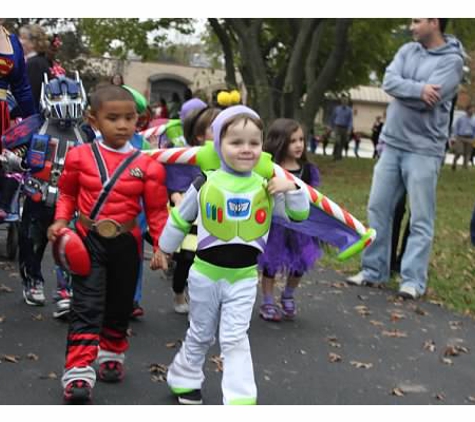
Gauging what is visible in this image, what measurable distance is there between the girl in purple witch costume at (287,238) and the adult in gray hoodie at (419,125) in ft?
5.25

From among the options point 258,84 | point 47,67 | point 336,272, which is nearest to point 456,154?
point 258,84

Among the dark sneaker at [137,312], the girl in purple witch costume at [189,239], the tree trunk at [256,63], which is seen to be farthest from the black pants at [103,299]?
the tree trunk at [256,63]

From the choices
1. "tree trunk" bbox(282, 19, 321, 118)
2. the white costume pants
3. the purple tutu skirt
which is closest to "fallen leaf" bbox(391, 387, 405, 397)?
the white costume pants

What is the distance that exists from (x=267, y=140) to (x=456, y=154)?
2303 centimetres

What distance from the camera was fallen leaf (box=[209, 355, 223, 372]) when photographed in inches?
209

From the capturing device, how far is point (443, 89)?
757cm

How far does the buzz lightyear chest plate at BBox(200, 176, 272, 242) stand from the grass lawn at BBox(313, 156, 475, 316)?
361 cm

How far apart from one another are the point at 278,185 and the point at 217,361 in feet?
4.83

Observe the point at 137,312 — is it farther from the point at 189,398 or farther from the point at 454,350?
the point at 454,350

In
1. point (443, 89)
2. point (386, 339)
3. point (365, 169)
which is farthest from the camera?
point (365, 169)

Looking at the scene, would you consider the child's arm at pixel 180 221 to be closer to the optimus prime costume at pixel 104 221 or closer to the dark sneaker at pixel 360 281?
the optimus prime costume at pixel 104 221

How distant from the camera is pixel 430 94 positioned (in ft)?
24.6

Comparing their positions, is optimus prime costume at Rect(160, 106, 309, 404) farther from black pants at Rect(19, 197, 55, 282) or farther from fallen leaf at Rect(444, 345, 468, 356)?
fallen leaf at Rect(444, 345, 468, 356)

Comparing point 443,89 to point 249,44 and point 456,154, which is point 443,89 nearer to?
point 249,44
